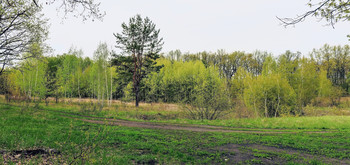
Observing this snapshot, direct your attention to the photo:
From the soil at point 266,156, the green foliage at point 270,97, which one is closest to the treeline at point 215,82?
the green foliage at point 270,97

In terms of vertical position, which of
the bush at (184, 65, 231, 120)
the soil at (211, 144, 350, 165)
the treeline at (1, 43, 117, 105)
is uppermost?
the treeline at (1, 43, 117, 105)

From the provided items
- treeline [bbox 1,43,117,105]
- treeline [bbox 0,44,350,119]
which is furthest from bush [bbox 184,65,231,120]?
treeline [bbox 1,43,117,105]

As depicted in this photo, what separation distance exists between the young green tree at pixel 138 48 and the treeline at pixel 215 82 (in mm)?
1528

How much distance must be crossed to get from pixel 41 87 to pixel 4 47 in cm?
2436

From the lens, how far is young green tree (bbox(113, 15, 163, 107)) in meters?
33.1

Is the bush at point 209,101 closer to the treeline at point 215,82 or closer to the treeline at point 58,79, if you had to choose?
A: the treeline at point 215,82

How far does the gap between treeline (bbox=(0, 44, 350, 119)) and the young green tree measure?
5.01ft

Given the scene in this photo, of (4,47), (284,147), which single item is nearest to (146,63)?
(4,47)

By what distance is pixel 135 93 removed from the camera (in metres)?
33.7

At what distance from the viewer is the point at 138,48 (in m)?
32.7

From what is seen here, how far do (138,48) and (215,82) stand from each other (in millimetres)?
16546

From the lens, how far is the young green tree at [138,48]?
109ft

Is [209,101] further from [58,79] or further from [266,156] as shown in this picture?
[58,79]

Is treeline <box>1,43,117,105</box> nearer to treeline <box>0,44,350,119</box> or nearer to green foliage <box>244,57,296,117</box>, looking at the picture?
treeline <box>0,44,350,119</box>
